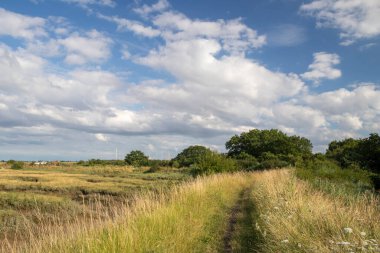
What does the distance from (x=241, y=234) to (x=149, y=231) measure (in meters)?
3.13

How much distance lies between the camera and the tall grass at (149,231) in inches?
289

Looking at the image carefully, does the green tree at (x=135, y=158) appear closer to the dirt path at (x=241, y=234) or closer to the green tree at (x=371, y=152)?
the green tree at (x=371, y=152)

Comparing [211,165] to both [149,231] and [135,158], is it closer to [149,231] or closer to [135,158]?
[149,231]

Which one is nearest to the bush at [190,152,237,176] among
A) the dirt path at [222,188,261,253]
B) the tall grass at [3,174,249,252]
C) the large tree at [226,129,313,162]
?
the dirt path at [222,188,261,253]

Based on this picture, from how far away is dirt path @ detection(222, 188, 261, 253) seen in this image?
30.7ft

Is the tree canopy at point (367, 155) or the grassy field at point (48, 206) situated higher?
the tree canopy at point (367, 155)

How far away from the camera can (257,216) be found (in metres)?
12.8

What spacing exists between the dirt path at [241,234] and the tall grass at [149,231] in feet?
0.72

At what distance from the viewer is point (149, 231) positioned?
8.88 meters

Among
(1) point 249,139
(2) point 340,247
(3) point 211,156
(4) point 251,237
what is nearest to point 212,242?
(4) point 251,237

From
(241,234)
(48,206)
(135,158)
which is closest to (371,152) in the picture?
(48,206)

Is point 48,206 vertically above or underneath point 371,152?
underneath

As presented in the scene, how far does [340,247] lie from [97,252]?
398 centimetres

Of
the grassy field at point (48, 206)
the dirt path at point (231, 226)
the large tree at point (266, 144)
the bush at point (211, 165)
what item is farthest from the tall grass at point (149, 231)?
the large tree at point (266, 144)
